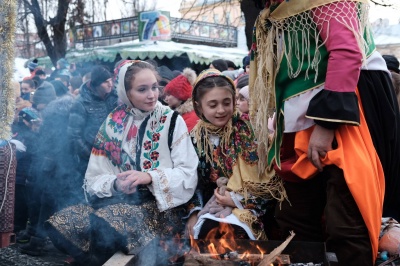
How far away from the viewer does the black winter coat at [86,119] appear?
4398 mm

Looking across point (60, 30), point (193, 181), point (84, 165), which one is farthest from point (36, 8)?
point (193, 181)

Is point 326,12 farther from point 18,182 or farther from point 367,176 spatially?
point 18,182

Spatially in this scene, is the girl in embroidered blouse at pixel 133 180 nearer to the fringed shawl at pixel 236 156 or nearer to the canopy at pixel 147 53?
the fringed shawl at pixel 236 156

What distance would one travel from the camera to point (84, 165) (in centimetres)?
441

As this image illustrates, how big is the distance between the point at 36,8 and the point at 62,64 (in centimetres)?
291

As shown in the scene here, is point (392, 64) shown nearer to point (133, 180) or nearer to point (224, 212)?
point (224, 212)

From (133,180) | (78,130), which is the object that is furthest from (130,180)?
(78,130)

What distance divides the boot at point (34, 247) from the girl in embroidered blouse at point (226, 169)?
2.45 m

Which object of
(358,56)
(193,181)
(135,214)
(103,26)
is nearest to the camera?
(358,56)

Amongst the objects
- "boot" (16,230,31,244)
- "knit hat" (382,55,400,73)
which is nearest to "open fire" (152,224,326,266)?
"knit hat" (382,55,400,73)

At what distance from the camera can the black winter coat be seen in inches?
173

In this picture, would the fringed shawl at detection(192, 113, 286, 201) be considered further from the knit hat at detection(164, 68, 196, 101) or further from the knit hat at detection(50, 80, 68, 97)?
the knit hat at detection(50, 80, 68, 97)

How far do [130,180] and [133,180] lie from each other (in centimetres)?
2

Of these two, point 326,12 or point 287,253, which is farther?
point 287,253
